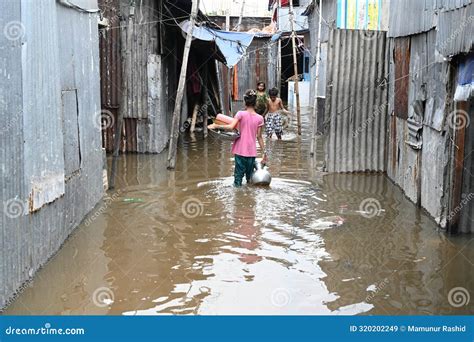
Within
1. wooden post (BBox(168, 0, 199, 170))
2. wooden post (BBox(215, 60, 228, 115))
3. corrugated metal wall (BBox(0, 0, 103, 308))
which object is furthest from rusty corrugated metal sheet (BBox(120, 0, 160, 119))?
wooden post (BBox(215, 60, 228, 115))

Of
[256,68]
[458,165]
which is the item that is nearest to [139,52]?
[458,165]

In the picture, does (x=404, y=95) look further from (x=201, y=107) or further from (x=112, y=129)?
(x=201, y=107)

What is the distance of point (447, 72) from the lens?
745 cm

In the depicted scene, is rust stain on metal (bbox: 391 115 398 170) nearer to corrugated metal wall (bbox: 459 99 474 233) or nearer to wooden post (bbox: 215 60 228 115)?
corrugated metal wall (bbox: 459 99 474 233)

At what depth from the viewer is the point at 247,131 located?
1001cm

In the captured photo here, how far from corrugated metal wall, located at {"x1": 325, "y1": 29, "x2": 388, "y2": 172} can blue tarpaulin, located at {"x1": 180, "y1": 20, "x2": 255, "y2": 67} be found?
3593 mm

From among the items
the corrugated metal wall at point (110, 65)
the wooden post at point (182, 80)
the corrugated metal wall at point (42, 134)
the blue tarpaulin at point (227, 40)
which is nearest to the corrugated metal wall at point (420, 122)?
the wooden post at point (182, 80)

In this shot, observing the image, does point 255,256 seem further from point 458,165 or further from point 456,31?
point 456,31

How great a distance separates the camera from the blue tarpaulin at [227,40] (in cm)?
1373

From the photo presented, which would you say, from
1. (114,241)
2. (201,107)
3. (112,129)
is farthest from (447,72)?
(201,107)

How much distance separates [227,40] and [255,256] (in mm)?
8746

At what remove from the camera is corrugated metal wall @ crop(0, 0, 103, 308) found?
5.17 meters

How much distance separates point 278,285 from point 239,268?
64 centimetres

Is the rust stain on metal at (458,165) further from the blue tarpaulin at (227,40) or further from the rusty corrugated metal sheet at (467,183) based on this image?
the blue tarpaulin at (227,40)
